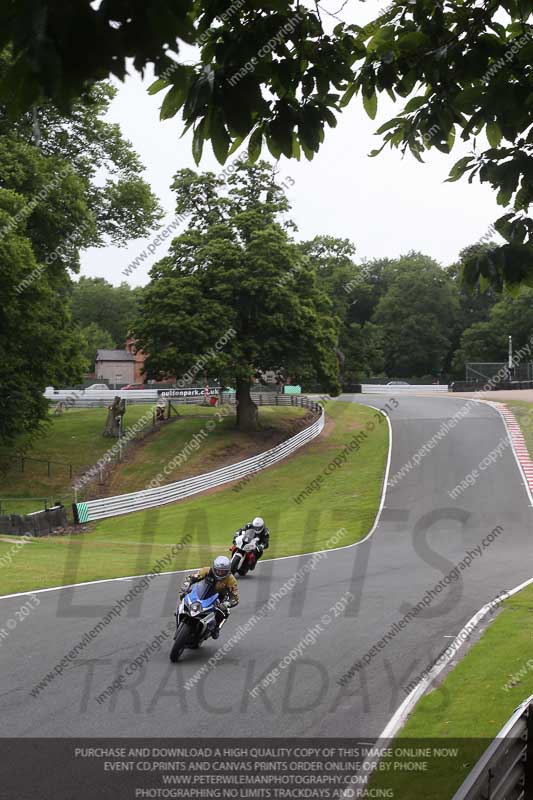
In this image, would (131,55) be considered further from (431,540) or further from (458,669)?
(431,540)

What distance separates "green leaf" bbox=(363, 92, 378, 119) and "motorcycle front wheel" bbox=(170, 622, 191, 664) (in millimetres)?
7416

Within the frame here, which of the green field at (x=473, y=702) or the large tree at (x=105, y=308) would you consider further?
the large tree at (x=105, y=308)

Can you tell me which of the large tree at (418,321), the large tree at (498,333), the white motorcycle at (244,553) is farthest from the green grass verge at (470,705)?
the large tree at (418,321)

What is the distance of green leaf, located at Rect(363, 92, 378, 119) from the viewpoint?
239 inches

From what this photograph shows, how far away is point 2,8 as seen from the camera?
10.6ft

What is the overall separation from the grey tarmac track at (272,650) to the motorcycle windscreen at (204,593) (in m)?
0.74

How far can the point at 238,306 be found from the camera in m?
45.1

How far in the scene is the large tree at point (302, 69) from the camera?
321cm

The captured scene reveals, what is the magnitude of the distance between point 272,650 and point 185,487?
26.1m
